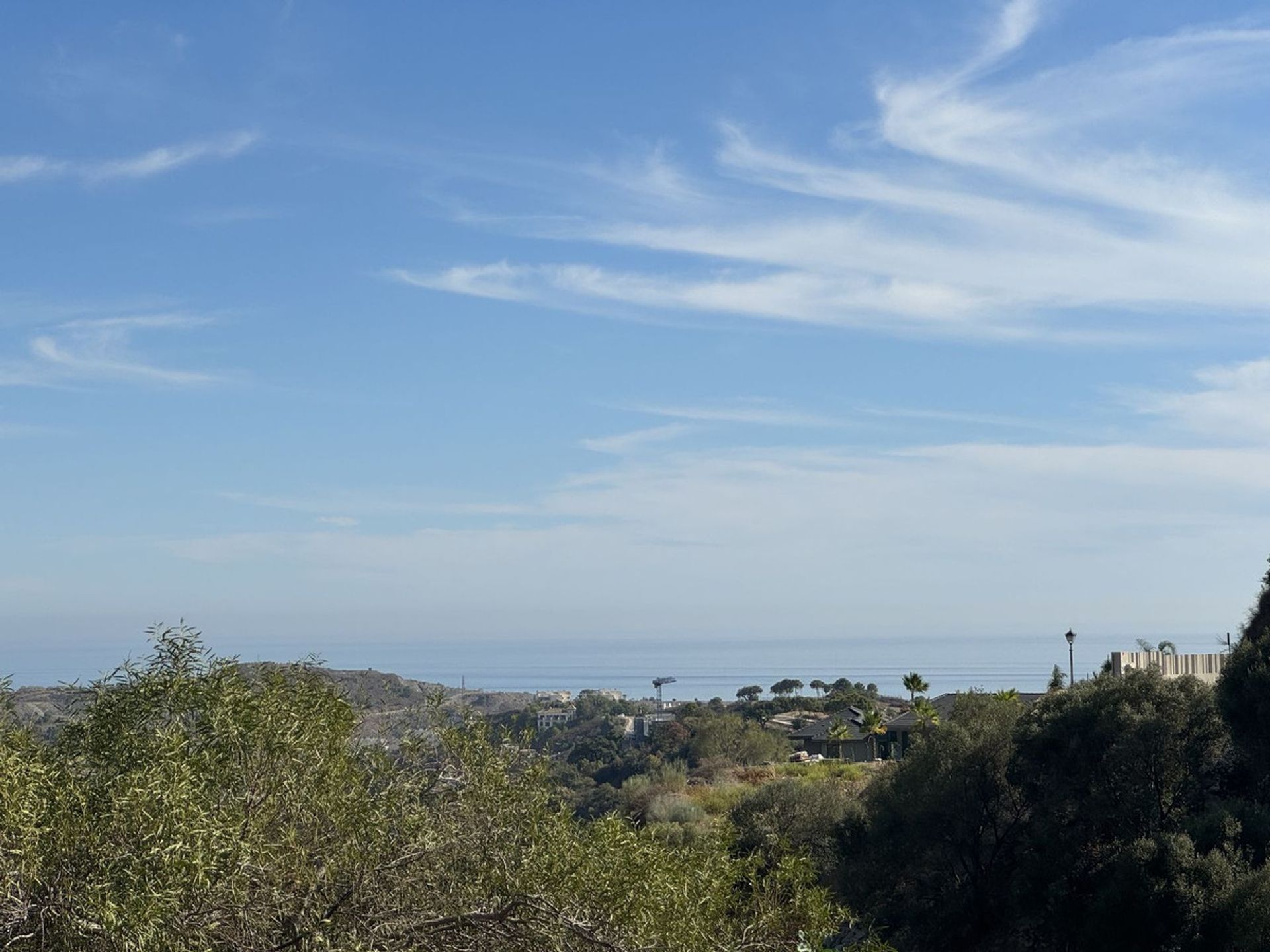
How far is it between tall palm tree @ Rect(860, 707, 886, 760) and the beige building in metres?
23.2

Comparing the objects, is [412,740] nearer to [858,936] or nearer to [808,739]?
[858,936]

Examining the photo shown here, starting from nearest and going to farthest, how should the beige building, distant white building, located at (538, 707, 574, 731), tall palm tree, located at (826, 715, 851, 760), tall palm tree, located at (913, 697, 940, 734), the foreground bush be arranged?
the foreground bush → the beige building → tall palm tree, located at (913, 697, 940, 734) → tall palm tree, located at (826, 715, 851, 760) → distant white building, located at (538, 707, 574, 731)

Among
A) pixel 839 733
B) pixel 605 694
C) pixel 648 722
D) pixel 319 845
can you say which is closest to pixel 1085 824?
pixel 319 845

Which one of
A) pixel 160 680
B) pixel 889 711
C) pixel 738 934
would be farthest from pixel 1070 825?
pixel 889 711

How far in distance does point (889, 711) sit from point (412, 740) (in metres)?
76.4

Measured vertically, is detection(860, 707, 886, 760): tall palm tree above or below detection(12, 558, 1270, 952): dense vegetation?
below

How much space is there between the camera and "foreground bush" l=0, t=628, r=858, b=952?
310 inches

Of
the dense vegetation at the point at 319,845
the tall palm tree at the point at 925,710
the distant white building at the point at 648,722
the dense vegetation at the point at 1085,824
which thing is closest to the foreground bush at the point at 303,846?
the dense vegetation at the point at 319,845

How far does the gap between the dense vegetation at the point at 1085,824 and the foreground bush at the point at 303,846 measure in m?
14.1

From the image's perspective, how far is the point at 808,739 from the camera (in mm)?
72188

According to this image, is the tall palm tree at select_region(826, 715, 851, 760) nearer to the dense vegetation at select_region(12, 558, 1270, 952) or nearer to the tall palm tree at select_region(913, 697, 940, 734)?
the tall palm tree at select_region(913, 697, 940, 734)

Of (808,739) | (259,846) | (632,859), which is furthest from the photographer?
(808,739)

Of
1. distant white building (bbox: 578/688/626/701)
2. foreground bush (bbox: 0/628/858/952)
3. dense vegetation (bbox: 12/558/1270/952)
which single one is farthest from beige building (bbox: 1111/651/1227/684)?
distant white building (bbox: 578/688/626/701)

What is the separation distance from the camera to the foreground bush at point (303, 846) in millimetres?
7875
